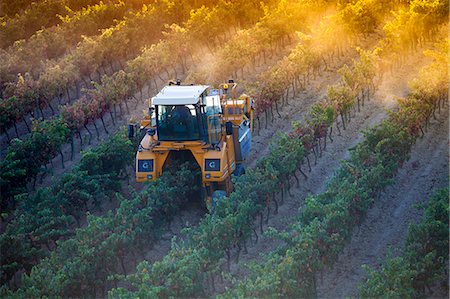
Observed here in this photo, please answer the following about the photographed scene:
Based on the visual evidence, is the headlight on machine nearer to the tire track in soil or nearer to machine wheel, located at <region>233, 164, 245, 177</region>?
machine wheel, located at <region>233, 164, 245, 177</region>

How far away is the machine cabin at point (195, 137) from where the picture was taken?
552 inches

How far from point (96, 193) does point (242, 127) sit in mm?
3637

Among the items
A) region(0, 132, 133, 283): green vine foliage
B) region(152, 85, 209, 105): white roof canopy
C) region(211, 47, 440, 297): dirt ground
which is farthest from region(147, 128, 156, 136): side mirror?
region(211, 47, 440, 297): dirt ground

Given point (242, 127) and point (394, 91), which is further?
point (394, 91)

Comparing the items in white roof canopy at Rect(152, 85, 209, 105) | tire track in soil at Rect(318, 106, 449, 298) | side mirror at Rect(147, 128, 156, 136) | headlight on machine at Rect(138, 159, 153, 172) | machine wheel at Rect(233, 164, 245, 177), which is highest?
white roof canopy at Rect(152, 85, 209, 105)

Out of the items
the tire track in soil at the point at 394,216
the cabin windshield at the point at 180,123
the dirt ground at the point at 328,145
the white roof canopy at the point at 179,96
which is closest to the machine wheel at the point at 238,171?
the dirt ground at the point at 328,145

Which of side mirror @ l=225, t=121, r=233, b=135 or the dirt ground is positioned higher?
side mirror @ l=225, t=121, r=233, b=135

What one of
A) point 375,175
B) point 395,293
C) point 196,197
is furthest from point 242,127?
point 395,293

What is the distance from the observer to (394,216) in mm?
14320

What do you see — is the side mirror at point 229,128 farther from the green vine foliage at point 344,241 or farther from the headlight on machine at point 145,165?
the green vine foliage at point 344,241

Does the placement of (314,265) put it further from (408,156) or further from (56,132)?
(56,132)

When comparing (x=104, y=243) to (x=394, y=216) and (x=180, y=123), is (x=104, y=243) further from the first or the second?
(x=394, y=216)

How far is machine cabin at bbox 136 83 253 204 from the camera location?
1402cm

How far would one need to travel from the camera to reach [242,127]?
15453 millimetres
